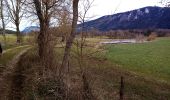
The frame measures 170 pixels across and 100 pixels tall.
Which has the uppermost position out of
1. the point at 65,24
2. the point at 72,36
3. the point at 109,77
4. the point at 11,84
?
the point at 65,24

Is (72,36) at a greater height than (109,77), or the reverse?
(72,36)

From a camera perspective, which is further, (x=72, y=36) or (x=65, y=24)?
(x=65, y=24)

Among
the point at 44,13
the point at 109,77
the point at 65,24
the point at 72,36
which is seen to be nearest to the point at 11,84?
the point at 72,36

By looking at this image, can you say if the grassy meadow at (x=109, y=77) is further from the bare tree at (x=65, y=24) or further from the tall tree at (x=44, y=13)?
the tall tree at (x=44, y=13)

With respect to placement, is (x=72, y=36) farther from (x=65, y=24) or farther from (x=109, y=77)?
(x=109, y=77)

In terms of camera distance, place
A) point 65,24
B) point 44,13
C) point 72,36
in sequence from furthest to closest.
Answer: point 44,13
point 65,24
point 72,36

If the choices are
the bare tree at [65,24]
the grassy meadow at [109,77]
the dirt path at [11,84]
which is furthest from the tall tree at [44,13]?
the dirt path at [11,84]

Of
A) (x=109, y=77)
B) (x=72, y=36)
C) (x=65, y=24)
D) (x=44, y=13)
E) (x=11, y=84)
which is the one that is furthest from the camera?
(x=44, y=13)

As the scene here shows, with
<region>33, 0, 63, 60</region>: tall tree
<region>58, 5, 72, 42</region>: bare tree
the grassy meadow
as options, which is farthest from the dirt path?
<region>58, 5, 72, 42</region>: bare tree

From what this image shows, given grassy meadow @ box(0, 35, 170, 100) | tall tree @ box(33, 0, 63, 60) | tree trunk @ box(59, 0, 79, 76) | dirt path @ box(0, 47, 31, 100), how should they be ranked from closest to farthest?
1. grassy meadow @ box(0, 35, 170, 100)
2. dirt path @ box(0, 47, 31, 100)
3. tree trunk @ box(59, 0, 79, 76)
4. tall tree @ box(33, 0, 63, 60)

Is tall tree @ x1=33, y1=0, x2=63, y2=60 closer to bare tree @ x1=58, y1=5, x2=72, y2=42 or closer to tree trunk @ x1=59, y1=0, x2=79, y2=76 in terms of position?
bare tree @ x1=58, y1=5, x2=72, y2=42

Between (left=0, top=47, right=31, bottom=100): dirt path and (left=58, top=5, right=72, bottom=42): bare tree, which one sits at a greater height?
(left=58, top=5, right=72, bottom=42): bare tree

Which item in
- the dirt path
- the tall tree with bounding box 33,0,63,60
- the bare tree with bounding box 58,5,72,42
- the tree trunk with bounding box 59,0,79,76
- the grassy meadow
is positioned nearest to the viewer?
the grassy meadow

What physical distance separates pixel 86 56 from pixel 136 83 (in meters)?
9.71
